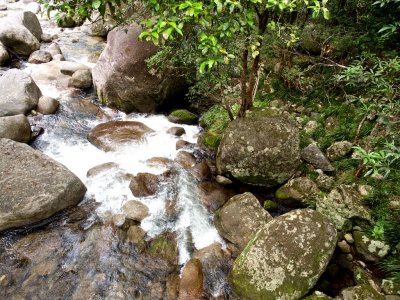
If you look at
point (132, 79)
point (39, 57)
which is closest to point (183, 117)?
point (132, 79)

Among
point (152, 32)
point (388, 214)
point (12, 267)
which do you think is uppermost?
point (152, 32)

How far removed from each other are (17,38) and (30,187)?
822 cm

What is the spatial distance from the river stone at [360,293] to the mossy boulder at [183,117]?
226 inches

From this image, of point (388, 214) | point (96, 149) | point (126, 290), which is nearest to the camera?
point (126, 290)

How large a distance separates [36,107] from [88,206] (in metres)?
4.14

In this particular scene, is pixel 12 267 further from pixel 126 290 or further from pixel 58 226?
pixel 126 290

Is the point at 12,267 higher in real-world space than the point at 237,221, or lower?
lower

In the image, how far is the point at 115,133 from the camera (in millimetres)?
7910

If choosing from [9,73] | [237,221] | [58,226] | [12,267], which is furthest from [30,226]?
[9,73]

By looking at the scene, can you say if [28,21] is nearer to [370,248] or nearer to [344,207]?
[344,207]

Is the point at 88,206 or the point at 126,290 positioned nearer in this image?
the point at 126,290

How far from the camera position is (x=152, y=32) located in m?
3.19

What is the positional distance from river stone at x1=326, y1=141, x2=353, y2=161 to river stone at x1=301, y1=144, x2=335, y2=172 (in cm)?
19

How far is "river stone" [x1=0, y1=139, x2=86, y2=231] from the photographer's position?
5148 mm
